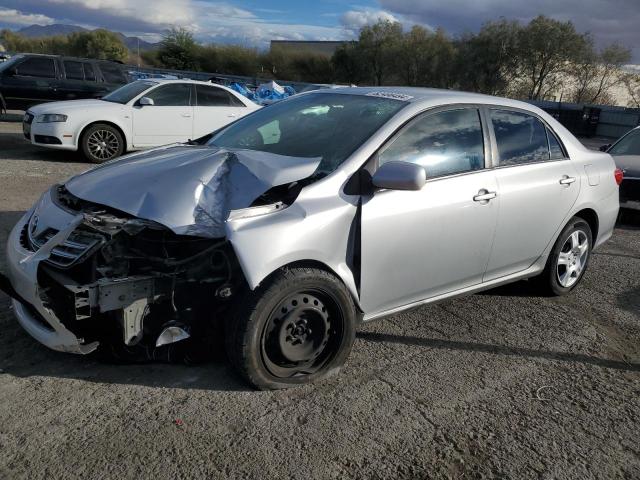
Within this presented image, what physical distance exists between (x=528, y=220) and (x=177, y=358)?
2.72m

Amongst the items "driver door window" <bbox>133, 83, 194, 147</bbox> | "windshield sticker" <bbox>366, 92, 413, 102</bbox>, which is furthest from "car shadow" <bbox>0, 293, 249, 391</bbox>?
"driver door window" <bbox>133, 83, 194, 147</bbox>

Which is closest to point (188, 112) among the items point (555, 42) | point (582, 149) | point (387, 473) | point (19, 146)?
point (19, 146)

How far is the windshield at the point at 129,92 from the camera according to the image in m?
10.5

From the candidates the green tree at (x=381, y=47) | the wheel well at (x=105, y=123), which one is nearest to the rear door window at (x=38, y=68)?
the wheel well at (x=105, y=123)

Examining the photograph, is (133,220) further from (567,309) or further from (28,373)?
(567,309)

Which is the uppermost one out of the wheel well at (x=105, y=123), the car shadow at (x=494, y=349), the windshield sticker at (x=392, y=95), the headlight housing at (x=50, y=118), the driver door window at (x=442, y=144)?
the windshield sticker at (x=392, y=95)

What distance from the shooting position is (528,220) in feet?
13.9

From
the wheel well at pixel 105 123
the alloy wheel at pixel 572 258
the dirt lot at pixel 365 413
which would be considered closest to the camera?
the dirt lot at pixel 365 413

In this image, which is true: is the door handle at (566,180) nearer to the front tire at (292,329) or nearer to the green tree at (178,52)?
the front tire at (292,329)

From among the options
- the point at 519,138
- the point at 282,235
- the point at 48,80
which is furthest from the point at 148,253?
the point at 48,80

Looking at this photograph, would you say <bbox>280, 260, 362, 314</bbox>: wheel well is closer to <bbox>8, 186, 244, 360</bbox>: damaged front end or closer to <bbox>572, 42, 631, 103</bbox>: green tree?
<bbox>8, 186, 244, 360</bbox>: damaged front end

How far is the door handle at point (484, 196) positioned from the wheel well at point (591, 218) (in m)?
1.37

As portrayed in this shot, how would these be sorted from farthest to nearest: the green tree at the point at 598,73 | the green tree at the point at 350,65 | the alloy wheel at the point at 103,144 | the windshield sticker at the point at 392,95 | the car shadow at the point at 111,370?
the green tree at the point at 350,65
the green tree at the point at 598,73
the alloy wheel at the point at 103,144
the windshield sticker at the point at 392,95
the car shadow at the point at 111,370

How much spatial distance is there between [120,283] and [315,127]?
5.83 feet
